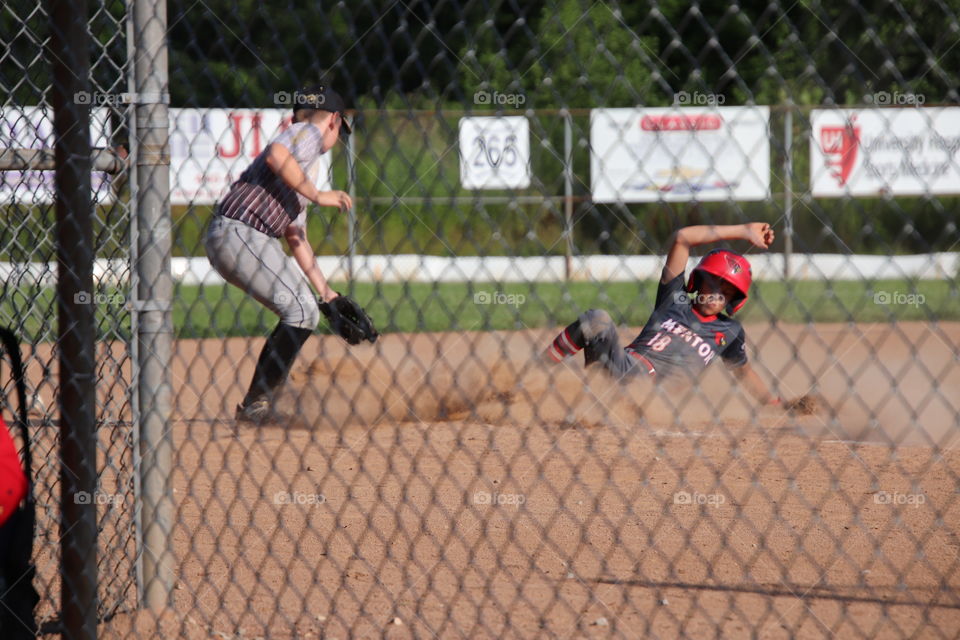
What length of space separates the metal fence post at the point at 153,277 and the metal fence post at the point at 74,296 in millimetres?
292

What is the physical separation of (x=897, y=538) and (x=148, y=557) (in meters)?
2.75

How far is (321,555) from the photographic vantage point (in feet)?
13.0

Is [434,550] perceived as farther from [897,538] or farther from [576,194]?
[576,194]

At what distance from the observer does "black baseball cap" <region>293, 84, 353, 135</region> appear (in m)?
4.02

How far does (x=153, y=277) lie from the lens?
304cm

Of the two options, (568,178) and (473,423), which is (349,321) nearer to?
(473,423)

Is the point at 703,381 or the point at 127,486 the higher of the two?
the point at 127,486

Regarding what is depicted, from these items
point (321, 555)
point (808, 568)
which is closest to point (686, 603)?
point (808, 568)

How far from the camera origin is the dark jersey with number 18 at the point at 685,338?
6070mm
